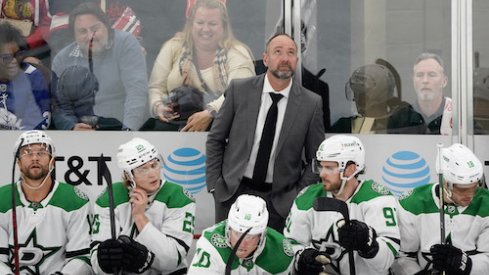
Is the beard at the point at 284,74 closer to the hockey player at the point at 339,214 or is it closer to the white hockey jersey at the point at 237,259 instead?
the hockey player at the point at 339,214

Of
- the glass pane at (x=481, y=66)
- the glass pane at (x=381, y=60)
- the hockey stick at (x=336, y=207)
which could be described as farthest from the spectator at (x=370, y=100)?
the hockey stick at (x=336, y=207)

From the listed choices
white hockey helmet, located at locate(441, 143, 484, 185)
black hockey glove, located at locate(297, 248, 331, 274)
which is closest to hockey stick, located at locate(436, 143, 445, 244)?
white hockey helmet, located at locate(441, 143, 484, 185)

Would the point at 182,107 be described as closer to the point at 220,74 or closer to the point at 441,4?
the point at 220,74

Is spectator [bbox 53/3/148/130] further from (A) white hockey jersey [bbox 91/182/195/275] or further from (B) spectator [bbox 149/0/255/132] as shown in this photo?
(A) white hockey jersey [bbox 91/182/195/275]

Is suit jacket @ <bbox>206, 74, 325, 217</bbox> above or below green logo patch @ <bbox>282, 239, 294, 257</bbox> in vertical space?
above

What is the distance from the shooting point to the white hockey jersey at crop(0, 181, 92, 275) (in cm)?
720

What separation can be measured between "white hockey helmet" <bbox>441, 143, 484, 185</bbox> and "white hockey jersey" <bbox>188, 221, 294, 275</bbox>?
0.99 meters

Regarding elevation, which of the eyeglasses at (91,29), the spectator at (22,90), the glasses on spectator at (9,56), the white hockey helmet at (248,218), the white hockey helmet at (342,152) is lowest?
the white hockey helmet at (248,218)

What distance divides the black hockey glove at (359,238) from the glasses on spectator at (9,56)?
8.64 ft

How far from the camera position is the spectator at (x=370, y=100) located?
833 centimetres

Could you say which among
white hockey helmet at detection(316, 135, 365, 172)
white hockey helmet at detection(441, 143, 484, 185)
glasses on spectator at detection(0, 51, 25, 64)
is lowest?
white hockey helmet at detection(441, 143, 484, 185)

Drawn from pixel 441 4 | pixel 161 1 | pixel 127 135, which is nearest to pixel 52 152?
pixel 127 135

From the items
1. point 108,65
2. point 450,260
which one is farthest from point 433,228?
point 108,65

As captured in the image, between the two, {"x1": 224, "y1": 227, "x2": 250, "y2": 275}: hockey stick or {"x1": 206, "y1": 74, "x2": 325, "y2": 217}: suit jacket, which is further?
{"x1": 206, "y1": 74, "x2": 325, "y2": 217}: suit jacket
